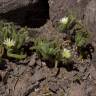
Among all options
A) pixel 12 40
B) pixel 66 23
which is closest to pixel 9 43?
pixel 12 40

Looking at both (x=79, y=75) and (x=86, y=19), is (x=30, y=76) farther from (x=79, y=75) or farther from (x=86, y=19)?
(x=86, y=19)

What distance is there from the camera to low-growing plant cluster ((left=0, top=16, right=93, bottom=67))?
4.61 metres

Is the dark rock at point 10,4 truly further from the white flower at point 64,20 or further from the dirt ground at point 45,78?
the dirt ground at point 45,78

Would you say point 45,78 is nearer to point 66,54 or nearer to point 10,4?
point 66,54

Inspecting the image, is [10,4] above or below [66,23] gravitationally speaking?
above

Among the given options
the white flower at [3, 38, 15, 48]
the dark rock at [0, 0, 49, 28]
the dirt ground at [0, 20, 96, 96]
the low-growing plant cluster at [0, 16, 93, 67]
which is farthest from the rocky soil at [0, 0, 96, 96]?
the dark rock at [0, 0, 49, 28]

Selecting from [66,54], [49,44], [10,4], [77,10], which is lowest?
[66,54]

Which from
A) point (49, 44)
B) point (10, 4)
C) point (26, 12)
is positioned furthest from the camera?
point (26, 12)

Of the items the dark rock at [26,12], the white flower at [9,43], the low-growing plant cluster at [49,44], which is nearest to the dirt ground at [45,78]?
the low-growing plant cluster at [49,44]

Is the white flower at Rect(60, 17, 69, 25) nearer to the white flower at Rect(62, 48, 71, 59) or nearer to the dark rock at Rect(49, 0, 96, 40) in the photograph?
the dark rock at Rect(49, 0, 96, 40)

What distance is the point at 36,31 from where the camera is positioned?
5156mm

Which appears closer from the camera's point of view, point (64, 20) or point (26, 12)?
point (64, 20)

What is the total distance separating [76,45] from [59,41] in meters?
0.24

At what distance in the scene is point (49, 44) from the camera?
4566 millimetres
